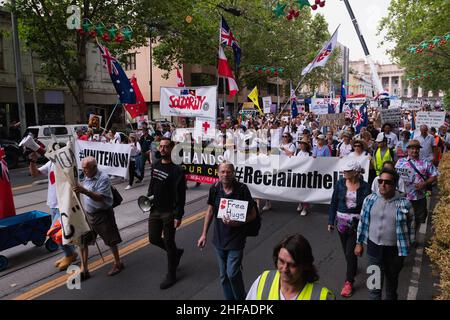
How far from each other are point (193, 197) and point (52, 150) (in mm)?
5178

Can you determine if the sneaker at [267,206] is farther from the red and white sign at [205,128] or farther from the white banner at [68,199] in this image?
the white banner at [68,199]

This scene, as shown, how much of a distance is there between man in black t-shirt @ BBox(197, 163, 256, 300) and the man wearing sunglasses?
122 centimetres

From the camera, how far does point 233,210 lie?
409cm

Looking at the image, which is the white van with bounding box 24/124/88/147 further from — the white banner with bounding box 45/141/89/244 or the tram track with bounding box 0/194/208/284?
the white banner with bounding box 45/141/89/244

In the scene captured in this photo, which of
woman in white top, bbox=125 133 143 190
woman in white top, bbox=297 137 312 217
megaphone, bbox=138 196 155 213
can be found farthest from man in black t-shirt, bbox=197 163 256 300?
woman in white top, bbox=125 133 143 190

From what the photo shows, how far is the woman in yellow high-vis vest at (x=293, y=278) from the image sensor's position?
2.41 meters

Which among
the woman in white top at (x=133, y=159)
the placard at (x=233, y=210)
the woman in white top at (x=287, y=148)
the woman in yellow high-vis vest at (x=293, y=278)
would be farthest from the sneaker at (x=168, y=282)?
the woman in white top at (x=133, y=159)

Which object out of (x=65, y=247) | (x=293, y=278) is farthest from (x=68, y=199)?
(x=293, y=278)

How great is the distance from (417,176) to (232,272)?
11.7ft

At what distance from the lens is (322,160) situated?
723 centimetres

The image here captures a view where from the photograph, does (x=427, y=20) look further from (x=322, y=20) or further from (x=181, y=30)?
(x=322, y=20)

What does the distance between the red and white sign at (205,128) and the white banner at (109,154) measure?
7.78 feet

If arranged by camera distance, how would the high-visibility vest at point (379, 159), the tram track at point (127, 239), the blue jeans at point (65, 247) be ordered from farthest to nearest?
the high-visibility vest at point (379, 159)
the blue jeans at point (65, 247)
the tram track at point (127, 239)
